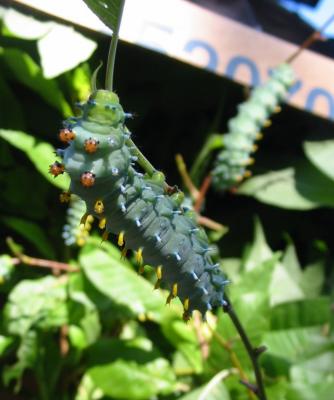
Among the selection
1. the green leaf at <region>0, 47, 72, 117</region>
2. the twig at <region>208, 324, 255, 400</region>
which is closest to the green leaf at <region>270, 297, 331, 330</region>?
the twig at <region>208, 324, 255, 400</region>

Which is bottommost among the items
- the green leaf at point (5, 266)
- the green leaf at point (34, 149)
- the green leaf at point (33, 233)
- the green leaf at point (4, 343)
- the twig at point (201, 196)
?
the green leaf at point (4, 343)

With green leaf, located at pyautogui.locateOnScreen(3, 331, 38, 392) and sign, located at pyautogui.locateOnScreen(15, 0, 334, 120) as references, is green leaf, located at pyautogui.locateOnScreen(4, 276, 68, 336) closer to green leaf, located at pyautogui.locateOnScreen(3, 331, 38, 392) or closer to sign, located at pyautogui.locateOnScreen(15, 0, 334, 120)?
green leaf, located at pyautogui.locateOnScreen(3, 331, 38, 392)

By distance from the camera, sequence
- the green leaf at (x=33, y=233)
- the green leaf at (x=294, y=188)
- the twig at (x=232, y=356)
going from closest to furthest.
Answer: the twig at (x=232, y=356), the green leaf at (x=33, y=233), the green leaf at (x=294, y=188)

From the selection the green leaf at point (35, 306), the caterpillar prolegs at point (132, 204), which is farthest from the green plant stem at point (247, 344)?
the green leaf at point (35, 306)

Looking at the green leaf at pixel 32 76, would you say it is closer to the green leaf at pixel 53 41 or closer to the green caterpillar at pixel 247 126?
the green leaf at pixel 53 41

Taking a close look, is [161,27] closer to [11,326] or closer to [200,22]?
[200,22]

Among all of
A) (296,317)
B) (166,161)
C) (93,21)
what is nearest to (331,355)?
(296,317)
